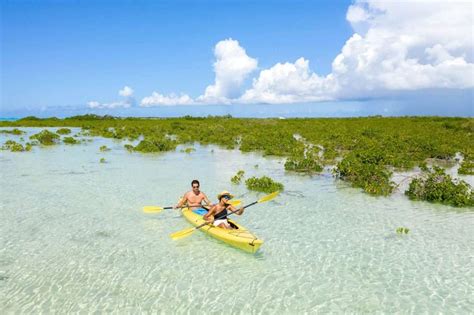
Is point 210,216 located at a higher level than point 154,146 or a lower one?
lower

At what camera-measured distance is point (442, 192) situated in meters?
15.6

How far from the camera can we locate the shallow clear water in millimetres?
8359

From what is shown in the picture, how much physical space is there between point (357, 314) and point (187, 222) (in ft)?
23.1

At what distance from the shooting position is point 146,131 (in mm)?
53625

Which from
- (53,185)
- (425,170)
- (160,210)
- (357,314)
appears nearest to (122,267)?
(160,210)

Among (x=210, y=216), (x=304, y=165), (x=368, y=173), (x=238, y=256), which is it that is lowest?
(x=238, y=256)

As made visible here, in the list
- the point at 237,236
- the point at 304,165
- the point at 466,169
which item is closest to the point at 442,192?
the point at 466,169

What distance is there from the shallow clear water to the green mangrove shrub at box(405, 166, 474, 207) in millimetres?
518

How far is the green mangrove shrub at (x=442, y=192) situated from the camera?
1517cm

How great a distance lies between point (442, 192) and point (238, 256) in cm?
967

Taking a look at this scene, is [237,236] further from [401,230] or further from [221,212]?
[401,230]

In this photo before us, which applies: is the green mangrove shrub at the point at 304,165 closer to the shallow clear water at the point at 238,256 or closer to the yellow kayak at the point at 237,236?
the shallow clear water at the point at 238,256

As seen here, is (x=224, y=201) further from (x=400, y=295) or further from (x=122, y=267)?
(x=400, y=295)

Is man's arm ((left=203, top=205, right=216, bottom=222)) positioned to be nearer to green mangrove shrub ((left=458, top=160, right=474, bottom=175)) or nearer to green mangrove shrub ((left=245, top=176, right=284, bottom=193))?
green mangrove shrub ((left=245, top=176, right=284, bottom=193))
